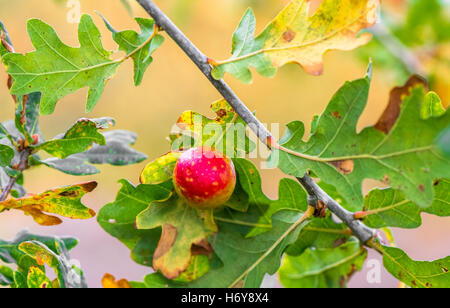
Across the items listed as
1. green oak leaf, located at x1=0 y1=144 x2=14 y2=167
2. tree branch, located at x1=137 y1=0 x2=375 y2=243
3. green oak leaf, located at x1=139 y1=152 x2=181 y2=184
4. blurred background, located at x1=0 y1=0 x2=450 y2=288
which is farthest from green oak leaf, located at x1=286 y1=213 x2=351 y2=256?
blurred background, located at x1=0 y1=0 x2=450 y2=288

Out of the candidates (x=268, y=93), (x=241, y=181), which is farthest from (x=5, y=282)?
(x=268, y=93)

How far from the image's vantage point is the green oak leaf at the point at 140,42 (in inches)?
27.0

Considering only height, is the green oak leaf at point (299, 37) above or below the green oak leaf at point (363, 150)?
above

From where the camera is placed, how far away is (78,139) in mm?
780

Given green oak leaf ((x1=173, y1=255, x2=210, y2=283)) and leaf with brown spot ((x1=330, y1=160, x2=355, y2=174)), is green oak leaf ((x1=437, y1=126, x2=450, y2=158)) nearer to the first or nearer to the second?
leaf with brown spot ((x1=330, y1=160, x2=355, y2=174))

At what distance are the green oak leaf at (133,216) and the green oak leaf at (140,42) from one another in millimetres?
176

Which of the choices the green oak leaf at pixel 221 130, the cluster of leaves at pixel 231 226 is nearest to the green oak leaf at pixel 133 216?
the cluster of leaves at pixel 231 226

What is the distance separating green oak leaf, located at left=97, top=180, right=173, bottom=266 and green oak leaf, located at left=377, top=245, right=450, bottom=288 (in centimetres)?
35

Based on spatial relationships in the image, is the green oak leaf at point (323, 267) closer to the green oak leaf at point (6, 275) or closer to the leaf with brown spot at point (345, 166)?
the leaf with brown spot at point (345, 166)

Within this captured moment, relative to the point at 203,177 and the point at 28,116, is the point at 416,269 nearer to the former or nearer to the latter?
the point at 203,177

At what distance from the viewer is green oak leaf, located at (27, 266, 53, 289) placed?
73cm

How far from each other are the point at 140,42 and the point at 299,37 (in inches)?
8.7

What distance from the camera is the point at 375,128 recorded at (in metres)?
0.63
